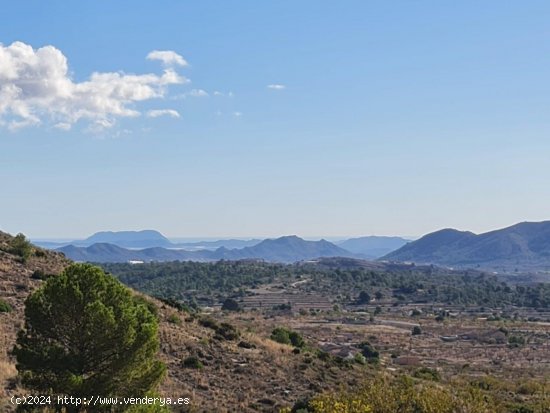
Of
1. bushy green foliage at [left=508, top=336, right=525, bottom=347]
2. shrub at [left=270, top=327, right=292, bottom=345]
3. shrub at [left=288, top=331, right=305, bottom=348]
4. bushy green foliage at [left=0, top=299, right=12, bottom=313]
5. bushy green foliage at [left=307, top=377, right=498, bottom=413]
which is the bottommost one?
bushy green foliage at [left=508, top=336, right=525, bottom=347]

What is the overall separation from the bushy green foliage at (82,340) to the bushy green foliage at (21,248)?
2756 cm

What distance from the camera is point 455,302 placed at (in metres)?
134

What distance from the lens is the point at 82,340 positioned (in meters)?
14.1

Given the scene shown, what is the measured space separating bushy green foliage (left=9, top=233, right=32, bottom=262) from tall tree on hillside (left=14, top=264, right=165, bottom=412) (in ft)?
90.4

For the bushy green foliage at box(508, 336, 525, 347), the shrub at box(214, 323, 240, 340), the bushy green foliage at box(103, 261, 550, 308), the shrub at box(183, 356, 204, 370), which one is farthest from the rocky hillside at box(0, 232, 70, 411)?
the bushy green foliage at box(103, 261, 550, 308)

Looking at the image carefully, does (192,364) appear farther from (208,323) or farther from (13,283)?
(13,283)

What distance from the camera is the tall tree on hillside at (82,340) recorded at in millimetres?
13820

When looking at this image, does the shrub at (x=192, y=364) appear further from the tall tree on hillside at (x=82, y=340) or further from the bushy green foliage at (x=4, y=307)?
the tall tree on hillside at (x=82, y=340)

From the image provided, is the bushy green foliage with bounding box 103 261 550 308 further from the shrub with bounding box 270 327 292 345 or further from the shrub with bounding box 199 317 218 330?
the shrub with bounding box 199 317 218 330

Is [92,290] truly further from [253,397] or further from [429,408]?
[253,397]

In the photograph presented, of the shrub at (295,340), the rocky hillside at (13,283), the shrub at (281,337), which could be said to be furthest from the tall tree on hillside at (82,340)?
the shrub at (295,340)

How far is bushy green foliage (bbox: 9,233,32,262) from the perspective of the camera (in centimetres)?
4034

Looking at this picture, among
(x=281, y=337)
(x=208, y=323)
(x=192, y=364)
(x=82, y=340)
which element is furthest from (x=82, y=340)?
(x=281, y=337)

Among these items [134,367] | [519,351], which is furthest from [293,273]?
[134,367]
